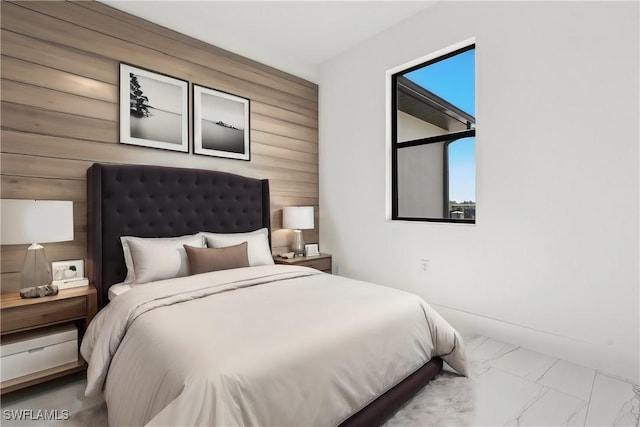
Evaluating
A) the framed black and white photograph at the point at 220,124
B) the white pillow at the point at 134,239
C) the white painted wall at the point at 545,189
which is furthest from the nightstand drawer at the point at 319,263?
the framed black and white photograph at the point at 220,124

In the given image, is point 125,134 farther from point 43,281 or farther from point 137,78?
point 43,281

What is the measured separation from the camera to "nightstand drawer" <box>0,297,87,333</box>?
1891 mm

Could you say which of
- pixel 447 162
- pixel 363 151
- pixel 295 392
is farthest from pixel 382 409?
pixel 363 151

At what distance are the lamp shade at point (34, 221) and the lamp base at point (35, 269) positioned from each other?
147 mm

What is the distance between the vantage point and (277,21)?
322 cm

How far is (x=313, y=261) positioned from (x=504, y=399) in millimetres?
2185

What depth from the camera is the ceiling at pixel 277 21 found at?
294cm

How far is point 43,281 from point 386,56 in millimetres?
3502

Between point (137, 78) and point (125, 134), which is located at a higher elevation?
point (137, 78)

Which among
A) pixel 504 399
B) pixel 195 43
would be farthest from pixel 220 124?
pixel 504 399

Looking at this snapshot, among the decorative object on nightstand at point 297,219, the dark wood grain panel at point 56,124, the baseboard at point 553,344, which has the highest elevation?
the dark wood grain panel at point 56,124

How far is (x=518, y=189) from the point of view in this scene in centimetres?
253

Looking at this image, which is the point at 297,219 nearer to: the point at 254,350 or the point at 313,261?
the point at 313,261
